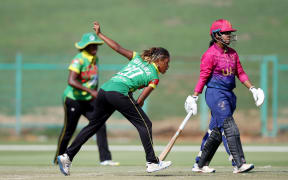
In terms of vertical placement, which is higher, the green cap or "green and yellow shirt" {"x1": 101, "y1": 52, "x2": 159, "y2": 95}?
the green cap

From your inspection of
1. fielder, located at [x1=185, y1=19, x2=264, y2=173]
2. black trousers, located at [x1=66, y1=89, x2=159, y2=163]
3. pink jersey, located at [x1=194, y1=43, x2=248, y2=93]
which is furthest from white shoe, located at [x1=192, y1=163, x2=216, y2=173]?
pink jersey, located at [x1=194, y1=43, x2=248, y2=93]

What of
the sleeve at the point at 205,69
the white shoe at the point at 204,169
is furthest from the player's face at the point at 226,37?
the white shoe at the point at 204,169

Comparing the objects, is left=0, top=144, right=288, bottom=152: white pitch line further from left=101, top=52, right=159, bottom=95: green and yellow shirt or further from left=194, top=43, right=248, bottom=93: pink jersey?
left=101, top=52, right=159, bottom=95: green and yellow shirt

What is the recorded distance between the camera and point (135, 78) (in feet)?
30.1

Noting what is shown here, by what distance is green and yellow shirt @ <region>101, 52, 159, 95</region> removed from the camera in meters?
9.14

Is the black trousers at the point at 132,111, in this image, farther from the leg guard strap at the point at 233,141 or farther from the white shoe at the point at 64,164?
the leg guard strap at the point at 233,141

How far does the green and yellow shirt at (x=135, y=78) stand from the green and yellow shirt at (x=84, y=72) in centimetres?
204

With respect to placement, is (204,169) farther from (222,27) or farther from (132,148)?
(132,148)

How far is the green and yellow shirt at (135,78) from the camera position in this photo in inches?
360

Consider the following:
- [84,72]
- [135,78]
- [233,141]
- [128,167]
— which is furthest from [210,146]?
[84,72]

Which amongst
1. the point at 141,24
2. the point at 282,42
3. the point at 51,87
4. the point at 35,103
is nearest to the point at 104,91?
the point at 35,103

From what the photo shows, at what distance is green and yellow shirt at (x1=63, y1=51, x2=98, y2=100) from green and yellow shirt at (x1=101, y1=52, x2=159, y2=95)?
2.04 m

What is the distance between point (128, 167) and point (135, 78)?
2403 mm

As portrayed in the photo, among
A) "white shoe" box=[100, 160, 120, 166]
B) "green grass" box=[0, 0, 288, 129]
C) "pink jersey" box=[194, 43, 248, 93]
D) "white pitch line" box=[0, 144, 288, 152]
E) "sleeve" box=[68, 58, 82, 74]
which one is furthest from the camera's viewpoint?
"green grass" box=[0, 0, 288, 129]
